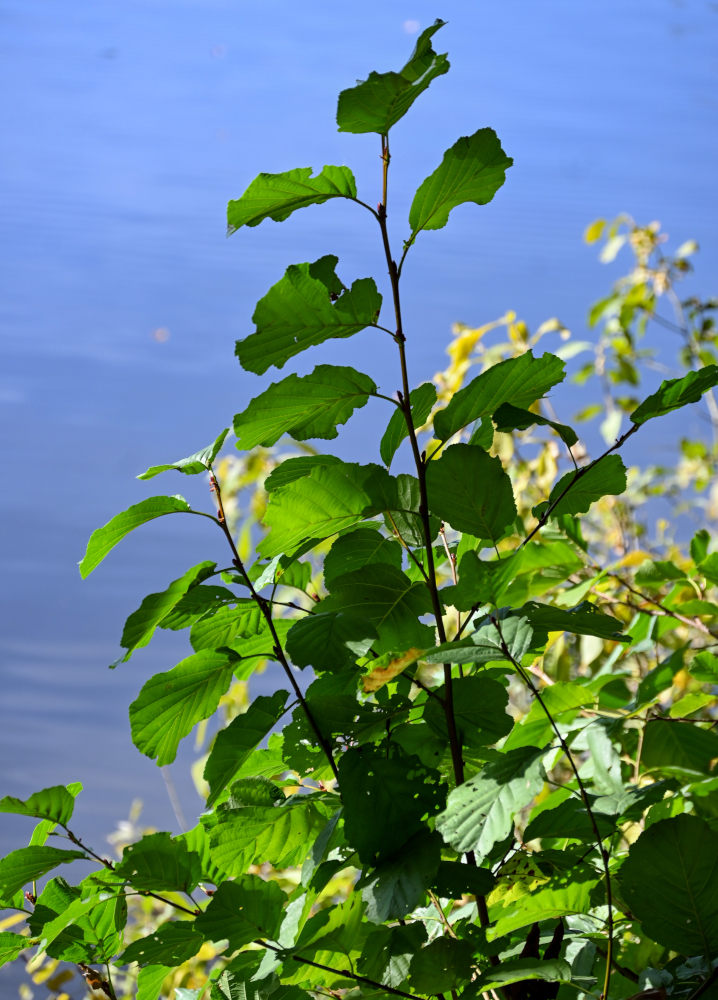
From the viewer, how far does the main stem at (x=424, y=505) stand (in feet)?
1.95

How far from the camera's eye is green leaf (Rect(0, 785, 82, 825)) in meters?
0.75

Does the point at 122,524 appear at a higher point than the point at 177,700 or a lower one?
higher

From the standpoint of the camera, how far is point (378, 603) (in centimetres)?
62

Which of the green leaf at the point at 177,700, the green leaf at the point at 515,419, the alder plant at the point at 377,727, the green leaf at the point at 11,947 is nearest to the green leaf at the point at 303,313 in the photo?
the alder plant at the point at 377,727

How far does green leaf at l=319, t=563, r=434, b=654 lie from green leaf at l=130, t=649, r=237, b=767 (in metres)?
0.12

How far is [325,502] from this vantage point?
0.66 meters

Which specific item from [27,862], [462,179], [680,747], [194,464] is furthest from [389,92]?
[680,747]

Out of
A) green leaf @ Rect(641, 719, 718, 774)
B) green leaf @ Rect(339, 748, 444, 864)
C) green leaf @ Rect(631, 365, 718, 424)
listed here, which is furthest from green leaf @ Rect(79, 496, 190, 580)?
green leaf @ Rect(641, 719, 718, 774)

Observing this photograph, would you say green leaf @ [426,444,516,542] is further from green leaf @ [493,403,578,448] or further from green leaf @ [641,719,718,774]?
green leaf @ [641,719,718,774]

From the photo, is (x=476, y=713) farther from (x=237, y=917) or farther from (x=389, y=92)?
(x=389, y=92)

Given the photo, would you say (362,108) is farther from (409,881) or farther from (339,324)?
(409,881)

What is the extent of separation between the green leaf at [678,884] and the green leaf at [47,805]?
46 cm

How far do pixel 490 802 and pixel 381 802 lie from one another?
8 cm

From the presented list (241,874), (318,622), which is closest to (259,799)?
(241,874)
